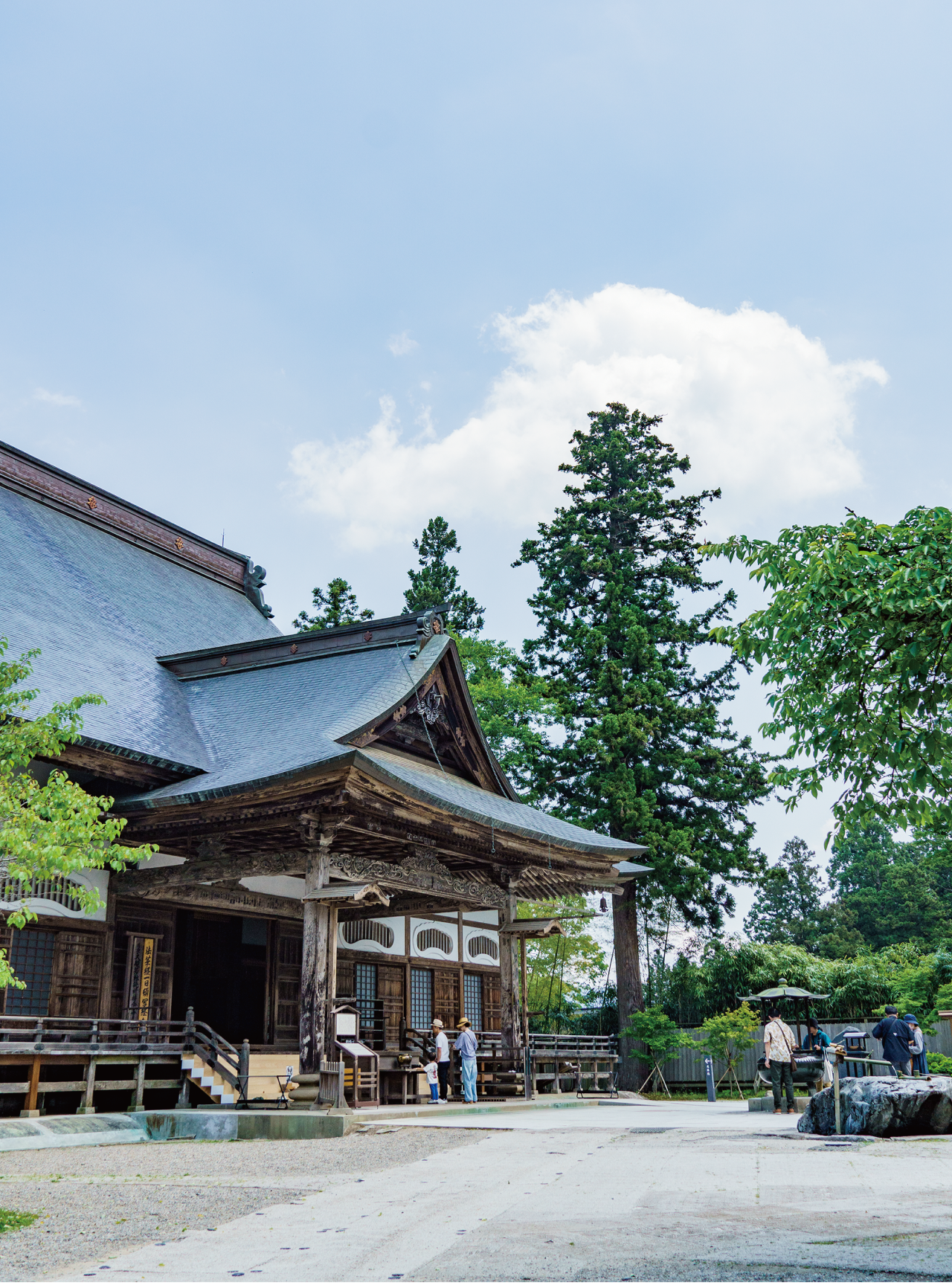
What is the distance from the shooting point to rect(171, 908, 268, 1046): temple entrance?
20.5 m

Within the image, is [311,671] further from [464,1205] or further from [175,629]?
[464,1205]

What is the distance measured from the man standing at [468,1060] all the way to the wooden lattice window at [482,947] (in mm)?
6600

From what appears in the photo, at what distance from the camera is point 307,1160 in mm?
10773

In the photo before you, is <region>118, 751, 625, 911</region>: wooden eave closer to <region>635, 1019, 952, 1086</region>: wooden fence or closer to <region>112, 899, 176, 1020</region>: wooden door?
<region>112, 899, 176, 1020</region>: wooden door

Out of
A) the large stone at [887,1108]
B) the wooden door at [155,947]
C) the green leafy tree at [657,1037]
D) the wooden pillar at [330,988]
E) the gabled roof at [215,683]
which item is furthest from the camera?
the green leafy tree at [657,1037]

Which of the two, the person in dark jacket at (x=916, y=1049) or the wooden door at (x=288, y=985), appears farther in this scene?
the wooden door at (x=288, y=985)

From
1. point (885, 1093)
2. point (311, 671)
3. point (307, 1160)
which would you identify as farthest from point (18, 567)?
point (885, 1093)

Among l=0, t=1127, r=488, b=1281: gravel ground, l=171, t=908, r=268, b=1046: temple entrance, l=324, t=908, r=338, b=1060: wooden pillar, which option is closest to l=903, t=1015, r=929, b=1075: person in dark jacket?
l=0, t=1127, r=488, b=1281: gravel ground

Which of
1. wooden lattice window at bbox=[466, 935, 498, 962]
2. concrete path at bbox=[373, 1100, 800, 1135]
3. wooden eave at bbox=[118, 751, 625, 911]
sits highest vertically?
wooden eave at bbox=[118, 751, 625, 911]

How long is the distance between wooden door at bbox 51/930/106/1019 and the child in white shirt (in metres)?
5.44

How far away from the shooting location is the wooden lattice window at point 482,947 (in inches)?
973

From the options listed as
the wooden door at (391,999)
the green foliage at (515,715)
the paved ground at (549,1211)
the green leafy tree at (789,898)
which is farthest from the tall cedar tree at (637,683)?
the green leafy tree at (789,898)

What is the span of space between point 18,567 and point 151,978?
839cm

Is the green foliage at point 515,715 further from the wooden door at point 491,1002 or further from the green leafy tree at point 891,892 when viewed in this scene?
the green leafy tree at point 891,892
